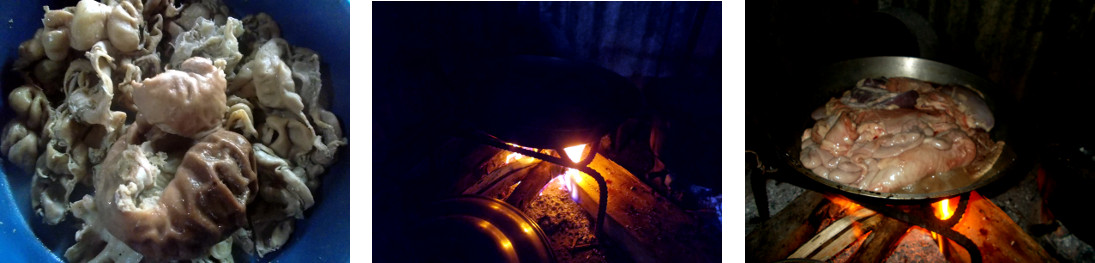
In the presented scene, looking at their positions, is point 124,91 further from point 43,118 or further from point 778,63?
point 778,63

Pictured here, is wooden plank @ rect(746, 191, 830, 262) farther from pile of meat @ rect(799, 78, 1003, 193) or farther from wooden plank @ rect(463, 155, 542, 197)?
wooden plank @ rect(463, 155, 542, 197)

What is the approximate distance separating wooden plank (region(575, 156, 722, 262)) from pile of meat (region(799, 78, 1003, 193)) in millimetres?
1006

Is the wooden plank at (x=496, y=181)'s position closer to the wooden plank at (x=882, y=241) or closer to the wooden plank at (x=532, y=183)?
the wooden plank at (x=532, y=183)

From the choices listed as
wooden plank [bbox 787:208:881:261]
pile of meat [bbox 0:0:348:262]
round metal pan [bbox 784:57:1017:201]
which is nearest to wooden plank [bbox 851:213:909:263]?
wooden plank [bbox 787:208:881:261]

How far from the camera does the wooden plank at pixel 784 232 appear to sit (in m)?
2.51

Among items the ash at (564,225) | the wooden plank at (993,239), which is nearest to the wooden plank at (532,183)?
the ash at (564,225)

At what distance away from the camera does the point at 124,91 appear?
1895 mm

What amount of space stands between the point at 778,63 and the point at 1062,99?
1.42 meters

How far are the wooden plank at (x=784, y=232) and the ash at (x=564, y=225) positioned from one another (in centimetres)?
105

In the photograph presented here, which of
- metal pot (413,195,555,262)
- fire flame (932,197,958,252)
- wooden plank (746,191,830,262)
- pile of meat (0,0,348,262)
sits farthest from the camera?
wooden plank (746,191,830,262)

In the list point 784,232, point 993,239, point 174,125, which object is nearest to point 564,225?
point 174,125

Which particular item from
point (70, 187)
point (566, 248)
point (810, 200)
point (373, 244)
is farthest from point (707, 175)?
point (70, 187)

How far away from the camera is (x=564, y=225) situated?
5.55 feet

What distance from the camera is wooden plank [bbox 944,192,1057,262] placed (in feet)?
8.07
